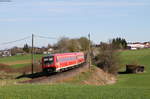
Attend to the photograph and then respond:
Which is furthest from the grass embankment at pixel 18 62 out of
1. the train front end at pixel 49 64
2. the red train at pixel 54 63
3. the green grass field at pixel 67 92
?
the green grass field at pixel 67 92

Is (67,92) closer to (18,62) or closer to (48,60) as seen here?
(48,60)

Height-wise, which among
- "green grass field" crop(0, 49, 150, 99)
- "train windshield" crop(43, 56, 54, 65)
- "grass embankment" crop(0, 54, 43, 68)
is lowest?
"grass embankment" crop(0, 54, 43, 68)

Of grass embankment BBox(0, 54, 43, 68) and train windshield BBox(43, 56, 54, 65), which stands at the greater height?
train windshield BBox(43, 56, 54, 65)

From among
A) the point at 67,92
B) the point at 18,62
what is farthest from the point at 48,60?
the point at 18,62

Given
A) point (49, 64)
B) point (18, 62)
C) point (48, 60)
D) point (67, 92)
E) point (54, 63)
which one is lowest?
point (18, 62)

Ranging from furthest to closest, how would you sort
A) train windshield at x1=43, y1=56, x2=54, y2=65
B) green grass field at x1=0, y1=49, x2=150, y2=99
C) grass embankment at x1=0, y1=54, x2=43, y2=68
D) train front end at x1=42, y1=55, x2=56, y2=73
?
grass embankment at x1=0, y1=54, x2=43, y2=68 → train windshield at x1=43, y1=56, x2=54, y2=65 → train front end at x1=42, y1=55, x2=56, y2=73 → green grass field at x1=0, y1=49, x2=150, y2=99

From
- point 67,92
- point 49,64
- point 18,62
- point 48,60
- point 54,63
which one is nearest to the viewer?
point 67,92

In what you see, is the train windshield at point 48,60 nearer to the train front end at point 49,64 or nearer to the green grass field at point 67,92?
the train front end at point 49,64

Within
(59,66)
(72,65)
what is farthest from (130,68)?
(59,66)

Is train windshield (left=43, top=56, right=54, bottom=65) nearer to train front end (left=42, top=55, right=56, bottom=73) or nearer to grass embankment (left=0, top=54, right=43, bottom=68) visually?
train front end (left=42, top=55, right=56, bottom=73)

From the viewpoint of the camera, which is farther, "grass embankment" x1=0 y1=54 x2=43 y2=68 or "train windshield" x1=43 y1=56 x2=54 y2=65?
"grass embankment" x1=0 y1=54 x2=43 y2=68

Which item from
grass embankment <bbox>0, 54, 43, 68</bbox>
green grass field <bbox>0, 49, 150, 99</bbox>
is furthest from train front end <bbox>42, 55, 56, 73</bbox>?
grass embankment <bbox>0, 54, 43, 68</bbox>

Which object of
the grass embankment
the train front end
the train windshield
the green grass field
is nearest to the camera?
the green grass field

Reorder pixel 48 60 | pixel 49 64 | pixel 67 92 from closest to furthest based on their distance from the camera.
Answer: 1. pixel 67 92
2. pixel 49 64
3. pixel 48 60
